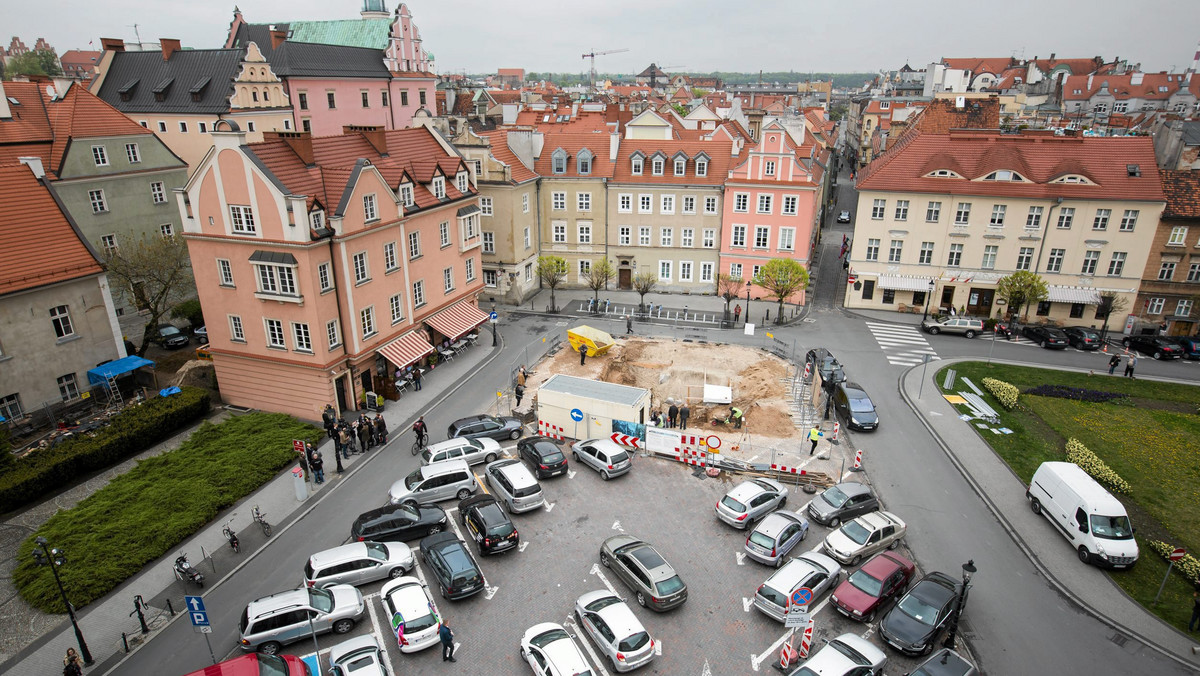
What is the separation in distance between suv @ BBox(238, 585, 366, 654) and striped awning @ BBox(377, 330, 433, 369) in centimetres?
1721

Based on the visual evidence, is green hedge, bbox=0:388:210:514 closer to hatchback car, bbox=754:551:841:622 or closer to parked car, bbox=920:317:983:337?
hatchback car, bbox=754:551:841:622

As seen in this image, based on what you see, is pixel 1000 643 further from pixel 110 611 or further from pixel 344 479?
pixel 110 611

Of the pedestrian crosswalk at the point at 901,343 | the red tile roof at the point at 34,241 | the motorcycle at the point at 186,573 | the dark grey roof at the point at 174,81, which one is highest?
the dark grey roof at the point at 174,81

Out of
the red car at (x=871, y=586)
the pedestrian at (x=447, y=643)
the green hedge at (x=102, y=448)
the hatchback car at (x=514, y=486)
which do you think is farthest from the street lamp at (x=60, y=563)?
the red car at (x=871, y=586)

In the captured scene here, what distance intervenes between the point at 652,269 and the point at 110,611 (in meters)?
43.9

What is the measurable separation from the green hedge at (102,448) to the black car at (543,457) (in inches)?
691

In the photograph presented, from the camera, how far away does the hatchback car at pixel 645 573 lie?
2142cm

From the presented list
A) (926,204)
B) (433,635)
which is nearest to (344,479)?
(433,635)

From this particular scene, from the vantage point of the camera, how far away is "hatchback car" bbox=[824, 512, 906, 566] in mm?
23953

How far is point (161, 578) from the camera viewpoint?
2320 cm

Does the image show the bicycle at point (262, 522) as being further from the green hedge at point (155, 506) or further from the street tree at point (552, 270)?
the street tree at point (552, 270)

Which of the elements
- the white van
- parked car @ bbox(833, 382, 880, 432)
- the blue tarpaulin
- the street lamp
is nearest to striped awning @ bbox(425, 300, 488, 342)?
the blue tarpaulin

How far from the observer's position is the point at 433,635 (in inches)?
784

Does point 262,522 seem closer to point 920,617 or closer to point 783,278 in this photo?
point 920,617
